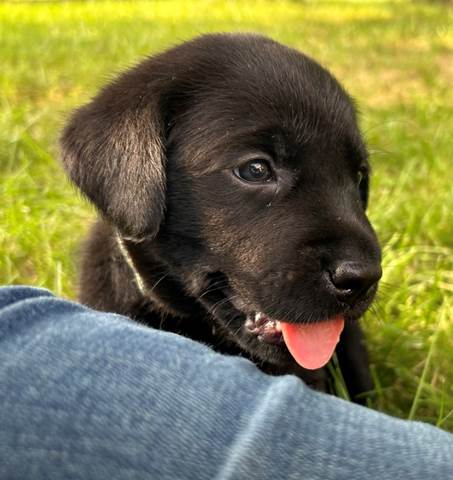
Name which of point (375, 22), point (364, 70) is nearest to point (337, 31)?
point (375, 22)

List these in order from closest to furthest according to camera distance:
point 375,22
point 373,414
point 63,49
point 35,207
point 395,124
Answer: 1. point 373,414
2. point 35,207
3. point 395,124
4. point 63,49
5. point 375,22

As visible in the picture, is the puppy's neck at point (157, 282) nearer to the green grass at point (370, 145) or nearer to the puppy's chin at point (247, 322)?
the puppy's chin at point (247, 322)

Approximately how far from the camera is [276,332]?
180cm

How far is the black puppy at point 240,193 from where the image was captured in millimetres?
1677

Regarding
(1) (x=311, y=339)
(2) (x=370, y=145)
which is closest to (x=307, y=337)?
(1) (x=311, y=339)

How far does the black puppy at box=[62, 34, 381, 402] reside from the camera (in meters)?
1.68

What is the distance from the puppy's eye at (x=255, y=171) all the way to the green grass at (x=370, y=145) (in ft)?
1.80

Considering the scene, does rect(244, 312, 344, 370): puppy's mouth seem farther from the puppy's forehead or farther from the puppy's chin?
the puppy's forehead

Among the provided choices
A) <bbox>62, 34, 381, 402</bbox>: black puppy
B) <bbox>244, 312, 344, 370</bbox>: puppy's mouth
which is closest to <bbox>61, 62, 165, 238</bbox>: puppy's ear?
<bbox>62, 34, 381, 402</bbox>: black puppy

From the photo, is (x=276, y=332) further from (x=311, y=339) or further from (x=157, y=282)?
(x=157, y=282)

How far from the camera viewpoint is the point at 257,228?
173 cm

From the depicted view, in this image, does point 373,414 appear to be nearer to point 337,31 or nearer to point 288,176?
point 288,176

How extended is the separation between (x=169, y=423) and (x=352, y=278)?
25.2 inches

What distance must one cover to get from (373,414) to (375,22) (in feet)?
29.7
